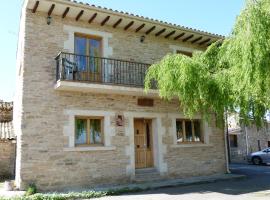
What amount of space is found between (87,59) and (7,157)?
20.5ft

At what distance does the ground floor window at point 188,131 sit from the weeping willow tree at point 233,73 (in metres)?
3.79

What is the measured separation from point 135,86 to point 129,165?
113 inches

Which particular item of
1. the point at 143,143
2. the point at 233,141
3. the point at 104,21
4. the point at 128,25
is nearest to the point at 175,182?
the point at 143,143

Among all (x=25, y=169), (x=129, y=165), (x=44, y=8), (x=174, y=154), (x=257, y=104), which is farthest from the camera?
(x=174, y=154)

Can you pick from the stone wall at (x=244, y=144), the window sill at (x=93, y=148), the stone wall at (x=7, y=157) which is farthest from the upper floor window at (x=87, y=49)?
the stone wall at (x=244, y=144)

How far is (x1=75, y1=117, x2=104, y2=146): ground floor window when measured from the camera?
10953 mm

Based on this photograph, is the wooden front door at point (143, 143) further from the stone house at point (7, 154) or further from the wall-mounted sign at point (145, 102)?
the stone house at point (7, 154)

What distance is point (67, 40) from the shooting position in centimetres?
1111

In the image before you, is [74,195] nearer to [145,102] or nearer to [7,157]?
[145,102]

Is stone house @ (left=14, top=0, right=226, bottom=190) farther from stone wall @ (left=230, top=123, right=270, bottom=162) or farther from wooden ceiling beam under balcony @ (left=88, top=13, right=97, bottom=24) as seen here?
stone wall @ (left=230, top=123, right=270, bottom=162)

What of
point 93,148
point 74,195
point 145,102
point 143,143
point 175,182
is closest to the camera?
point 74,195

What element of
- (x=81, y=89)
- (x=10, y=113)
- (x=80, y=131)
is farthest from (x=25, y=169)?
(x=10, y=113)

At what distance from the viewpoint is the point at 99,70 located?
1161 cm

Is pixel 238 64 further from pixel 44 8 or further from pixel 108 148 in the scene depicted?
pixel 44 8
